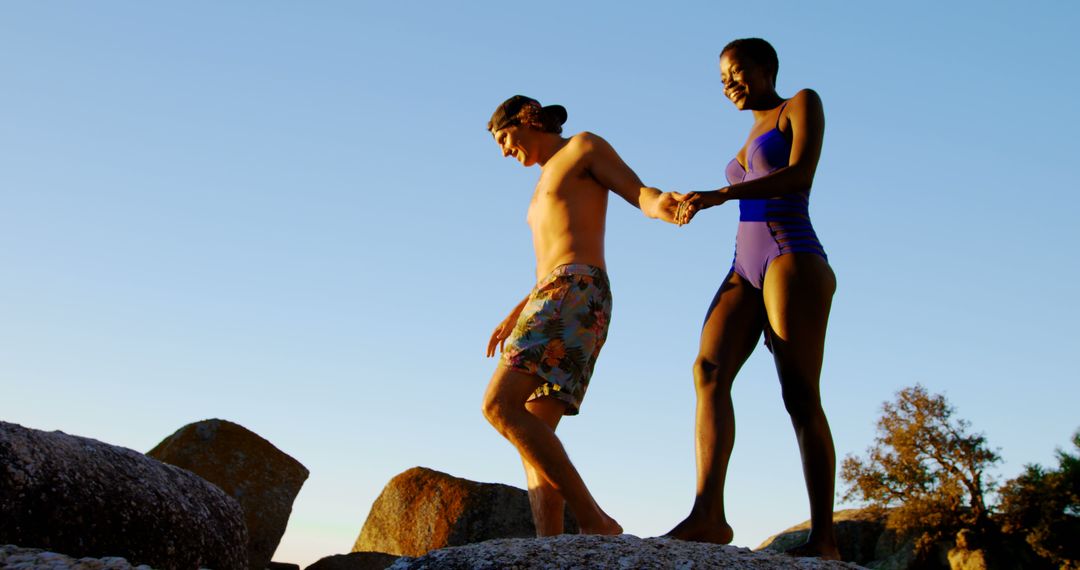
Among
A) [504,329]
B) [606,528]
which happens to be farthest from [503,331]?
[606,528]

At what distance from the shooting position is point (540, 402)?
16.7 feet

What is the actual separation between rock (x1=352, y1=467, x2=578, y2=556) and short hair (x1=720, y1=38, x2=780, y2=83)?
6.25 meters

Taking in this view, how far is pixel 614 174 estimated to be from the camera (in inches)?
206

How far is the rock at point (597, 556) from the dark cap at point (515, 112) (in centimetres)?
242

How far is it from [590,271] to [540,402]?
66 cm

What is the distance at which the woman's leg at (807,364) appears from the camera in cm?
444

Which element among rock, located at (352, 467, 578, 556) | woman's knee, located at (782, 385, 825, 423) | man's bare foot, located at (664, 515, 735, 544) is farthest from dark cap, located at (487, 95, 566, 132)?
rock, located at (352, 467, 578, 556)

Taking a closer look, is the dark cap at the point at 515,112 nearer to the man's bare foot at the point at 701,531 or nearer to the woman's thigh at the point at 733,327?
the woman's thigh at the point at 733,327

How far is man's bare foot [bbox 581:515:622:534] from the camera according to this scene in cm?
477

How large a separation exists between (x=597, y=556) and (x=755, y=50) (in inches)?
98.4

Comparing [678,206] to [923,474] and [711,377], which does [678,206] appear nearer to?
[711,377]

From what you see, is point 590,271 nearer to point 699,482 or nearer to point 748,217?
point 748,217

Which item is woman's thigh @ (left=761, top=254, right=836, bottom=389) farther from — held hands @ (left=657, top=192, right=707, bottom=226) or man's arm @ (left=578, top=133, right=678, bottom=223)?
man's arm @ (left=578, top=133, right=678, bottom=223)

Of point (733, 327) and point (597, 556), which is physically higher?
point (733, 327)
